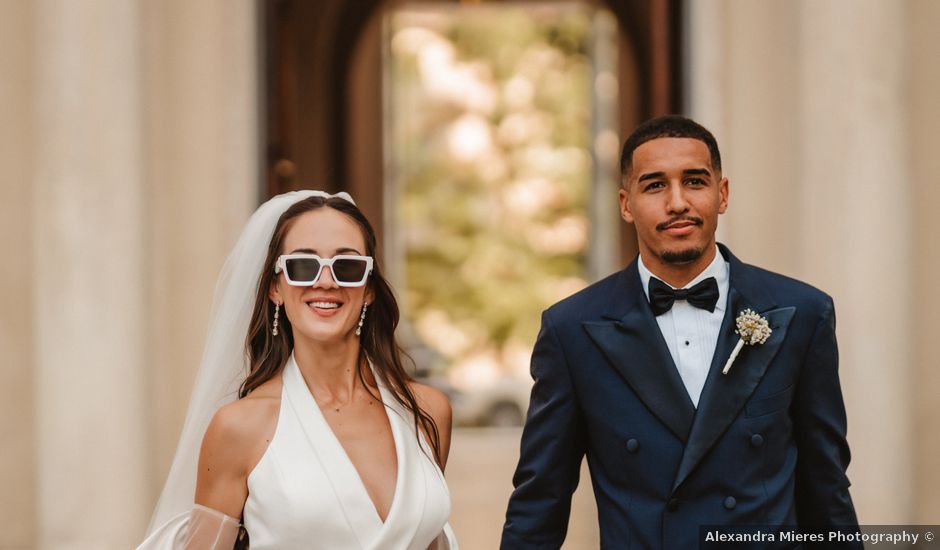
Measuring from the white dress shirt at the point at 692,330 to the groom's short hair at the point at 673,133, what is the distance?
33cm

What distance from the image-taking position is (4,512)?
7.22 m

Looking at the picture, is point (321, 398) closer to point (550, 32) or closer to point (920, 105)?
point (920, 105)

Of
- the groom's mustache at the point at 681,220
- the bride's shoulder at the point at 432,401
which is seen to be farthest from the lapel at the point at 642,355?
the bride's shoulder at the point at 432,401

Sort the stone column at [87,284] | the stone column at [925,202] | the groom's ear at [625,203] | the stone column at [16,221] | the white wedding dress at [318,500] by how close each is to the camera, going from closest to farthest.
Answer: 1. the white wedding dress at [318,500]
2. the groom's ear at [625,203]
3. the stone column at [87,284]
4. the stone column at [925,202]
5. the stone column at [16,221]

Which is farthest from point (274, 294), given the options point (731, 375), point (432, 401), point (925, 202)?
point (925, 202)

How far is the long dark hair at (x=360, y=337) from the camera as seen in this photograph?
3625 millimetres

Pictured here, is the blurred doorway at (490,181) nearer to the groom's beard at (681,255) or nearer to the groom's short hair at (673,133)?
the groom's short hair at (673,133)

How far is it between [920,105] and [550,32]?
12.9 m

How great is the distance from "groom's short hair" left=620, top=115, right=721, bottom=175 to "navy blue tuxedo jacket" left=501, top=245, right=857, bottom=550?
39 cm

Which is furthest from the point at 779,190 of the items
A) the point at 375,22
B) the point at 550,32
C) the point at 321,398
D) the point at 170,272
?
the point at 550,32

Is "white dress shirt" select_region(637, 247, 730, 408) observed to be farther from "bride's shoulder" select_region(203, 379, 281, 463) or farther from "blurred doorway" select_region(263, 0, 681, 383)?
"blurred doorway" select_region(263, 0, 681, 383)

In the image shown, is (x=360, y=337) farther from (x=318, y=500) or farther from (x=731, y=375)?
(x=731, y=375)

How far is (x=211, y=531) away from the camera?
3309 mm

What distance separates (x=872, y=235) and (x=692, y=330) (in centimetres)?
348
